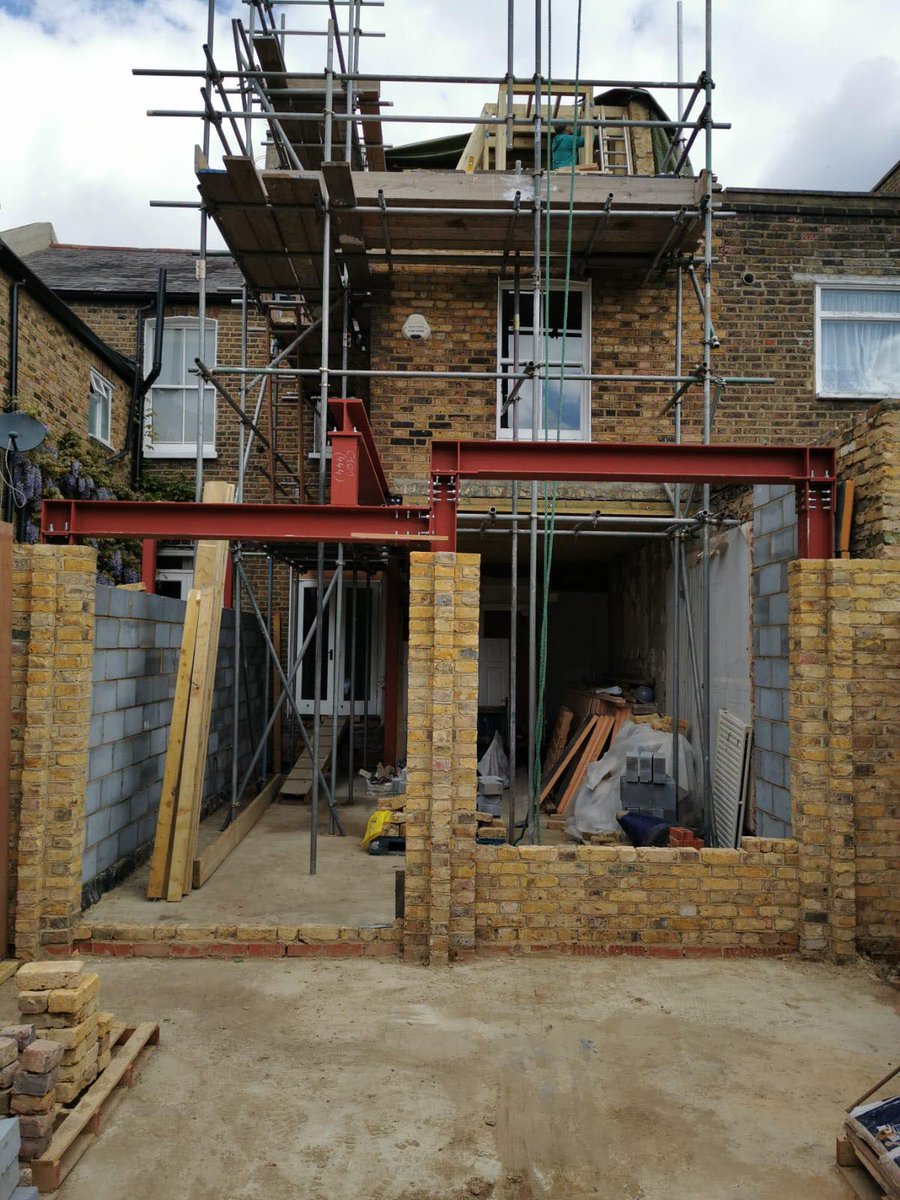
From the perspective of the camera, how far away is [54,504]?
6047 millimetres

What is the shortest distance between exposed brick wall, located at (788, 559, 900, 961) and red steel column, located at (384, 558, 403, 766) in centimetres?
670

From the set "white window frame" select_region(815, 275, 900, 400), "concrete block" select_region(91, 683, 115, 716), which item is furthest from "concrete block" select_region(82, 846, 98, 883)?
"white window frame" select_region(815, 275, 900, 400)

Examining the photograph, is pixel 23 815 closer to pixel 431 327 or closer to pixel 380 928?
pixel 380 928

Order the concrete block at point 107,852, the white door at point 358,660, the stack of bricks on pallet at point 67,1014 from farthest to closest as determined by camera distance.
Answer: the white door at point 358,660 → the concrete block at point 107,852 → the stack of bricks on pallet at point 67,1014

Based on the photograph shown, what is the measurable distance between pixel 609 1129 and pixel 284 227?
26.4 ft

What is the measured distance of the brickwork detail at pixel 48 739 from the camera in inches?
224

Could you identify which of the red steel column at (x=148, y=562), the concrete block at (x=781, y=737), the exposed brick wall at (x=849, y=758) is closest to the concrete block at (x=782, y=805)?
the concrete block at (x=781, y=737)

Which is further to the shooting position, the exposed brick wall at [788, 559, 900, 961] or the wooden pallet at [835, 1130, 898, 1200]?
the exposed brick wall at [788, 559, 900, 961]

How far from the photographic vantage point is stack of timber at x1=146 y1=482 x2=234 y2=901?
7008 millimetres

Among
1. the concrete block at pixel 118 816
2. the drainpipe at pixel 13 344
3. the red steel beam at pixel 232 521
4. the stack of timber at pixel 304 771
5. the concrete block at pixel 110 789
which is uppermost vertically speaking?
the drainpipe at pixel 13 344

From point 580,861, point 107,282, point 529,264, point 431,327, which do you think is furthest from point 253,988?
point 107,282

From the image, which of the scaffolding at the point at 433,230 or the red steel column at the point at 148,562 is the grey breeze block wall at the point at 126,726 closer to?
the scaffolding at the point at 433,230

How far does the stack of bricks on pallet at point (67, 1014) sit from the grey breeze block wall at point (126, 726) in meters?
2.65

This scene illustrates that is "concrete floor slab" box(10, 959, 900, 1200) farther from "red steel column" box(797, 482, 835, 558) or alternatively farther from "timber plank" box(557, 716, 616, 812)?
"timber plank" box(557, 716, 616, 812)
